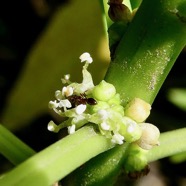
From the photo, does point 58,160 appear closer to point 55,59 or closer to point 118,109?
point 118,109

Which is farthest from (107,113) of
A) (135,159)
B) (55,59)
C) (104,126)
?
(55,59)

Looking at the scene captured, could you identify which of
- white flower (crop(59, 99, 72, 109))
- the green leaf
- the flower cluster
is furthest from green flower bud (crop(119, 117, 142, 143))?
the green leaf

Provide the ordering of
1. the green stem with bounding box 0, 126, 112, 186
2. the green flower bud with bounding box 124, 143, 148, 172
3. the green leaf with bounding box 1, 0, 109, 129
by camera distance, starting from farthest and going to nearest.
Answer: the green leaf with bounding box 1, 0, 109, 129, the green flower bud with bounding box 124, 143, 148, 172, the green stem with bounding box 0, 126, 112, 186

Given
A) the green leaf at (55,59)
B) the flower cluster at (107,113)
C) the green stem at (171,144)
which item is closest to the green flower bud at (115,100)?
the flower cluster at (107,113)

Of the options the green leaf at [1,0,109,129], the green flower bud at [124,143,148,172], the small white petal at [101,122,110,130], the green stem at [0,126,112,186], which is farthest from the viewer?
the green leaf at [1,0,109,129]

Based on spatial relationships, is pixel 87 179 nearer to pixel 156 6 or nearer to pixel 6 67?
pixel 156 6

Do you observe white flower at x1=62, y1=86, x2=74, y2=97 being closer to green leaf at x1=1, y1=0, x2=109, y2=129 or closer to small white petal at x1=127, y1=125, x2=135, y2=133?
small white petal at x1=127, y1=125, x2=135, y2=133
